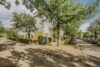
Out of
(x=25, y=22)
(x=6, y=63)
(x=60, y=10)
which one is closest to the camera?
(x=6, y=63)

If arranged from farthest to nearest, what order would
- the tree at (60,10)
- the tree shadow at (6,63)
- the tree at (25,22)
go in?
the tree at (25,22) → the tree at (60,10) → the tree shadow at (6,63)

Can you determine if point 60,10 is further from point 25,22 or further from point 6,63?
point 25,22

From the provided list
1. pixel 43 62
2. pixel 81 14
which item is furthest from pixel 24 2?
pixel 81 14

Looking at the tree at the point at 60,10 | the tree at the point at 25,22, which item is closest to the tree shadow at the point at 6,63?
the tree at the point at 60,10

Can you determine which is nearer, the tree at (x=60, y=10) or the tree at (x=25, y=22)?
the tree at (x=60, y=10)

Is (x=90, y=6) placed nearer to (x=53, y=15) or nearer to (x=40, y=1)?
(x=53, y=15)

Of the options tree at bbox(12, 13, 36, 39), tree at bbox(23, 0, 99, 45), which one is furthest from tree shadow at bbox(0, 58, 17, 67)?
tree at bbox(12, 13, 36, 39)

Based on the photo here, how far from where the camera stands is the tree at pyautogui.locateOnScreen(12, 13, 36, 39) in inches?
1714

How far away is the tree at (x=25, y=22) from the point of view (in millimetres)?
43531

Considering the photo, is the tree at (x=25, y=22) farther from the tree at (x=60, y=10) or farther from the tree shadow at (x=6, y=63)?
the tree shadow at (x=6, y=63)

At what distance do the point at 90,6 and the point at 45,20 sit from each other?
301 inches

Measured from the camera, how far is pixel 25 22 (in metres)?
43.6

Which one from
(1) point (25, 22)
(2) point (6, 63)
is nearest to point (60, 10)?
(2) point (6, 63)

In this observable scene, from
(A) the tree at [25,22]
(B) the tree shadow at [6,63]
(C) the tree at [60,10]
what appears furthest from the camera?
(A) the tree at [25,22]
